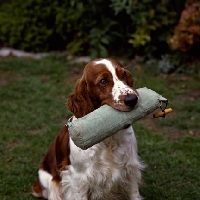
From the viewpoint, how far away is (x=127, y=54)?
8.94 m

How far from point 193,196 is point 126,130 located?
1.22m

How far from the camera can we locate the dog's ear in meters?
3.86

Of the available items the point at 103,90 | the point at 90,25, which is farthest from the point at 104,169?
the point at 90,25

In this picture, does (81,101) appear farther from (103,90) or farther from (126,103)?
(126,103)

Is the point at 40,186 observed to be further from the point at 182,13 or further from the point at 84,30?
the point at 84,30

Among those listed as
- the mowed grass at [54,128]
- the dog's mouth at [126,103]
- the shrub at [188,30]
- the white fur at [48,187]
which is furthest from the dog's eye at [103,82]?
the shrub at [188,30]

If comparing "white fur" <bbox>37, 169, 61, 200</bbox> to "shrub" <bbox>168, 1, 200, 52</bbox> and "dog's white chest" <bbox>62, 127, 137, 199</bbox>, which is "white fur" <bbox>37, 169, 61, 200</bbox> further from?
"shrub" <bbox>168, 1, 200, 52</bbox>

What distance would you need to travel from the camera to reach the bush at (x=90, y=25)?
8391 millimetres

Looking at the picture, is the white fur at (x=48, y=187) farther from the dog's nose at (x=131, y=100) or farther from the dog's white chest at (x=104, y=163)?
the dog's nose at (x=131, y=100)

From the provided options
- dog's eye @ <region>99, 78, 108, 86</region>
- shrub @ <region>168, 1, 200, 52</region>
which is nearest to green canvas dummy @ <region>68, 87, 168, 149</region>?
dog's eye @ <region>99, 78, 108, 86</region>

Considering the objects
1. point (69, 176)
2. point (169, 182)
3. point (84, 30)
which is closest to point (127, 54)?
point (84, 30)

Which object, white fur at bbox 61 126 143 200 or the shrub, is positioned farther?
the shrub

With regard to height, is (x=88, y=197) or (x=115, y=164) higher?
(x=115, y=164)

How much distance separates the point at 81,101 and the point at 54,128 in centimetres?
250
